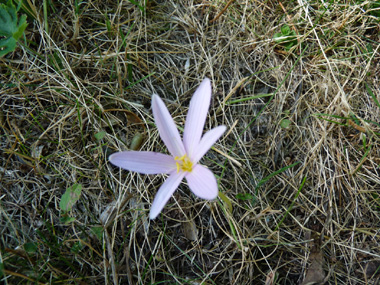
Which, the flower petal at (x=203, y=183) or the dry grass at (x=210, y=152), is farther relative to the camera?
the dry grass at (x=210, y=152)

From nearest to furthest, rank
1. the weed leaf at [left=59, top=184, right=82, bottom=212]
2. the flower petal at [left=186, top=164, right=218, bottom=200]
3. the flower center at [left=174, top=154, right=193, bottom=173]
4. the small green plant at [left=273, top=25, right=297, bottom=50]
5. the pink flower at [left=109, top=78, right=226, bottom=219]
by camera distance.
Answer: the flower petal at [left=186, top=164, right=218, bottom=200]
the pink flower at [left=109, top=78, right=226, bottom=219]
the flower center at [left=174, top=154, right=193, bottom=173]
the weed leaf at [left=59, top=184, right=82, bottom=212]
the small green plant at [left=273, top=25, right=297, bottom=50]

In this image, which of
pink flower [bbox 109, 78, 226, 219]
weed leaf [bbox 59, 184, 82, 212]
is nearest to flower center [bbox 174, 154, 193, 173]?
pink flower [bbox 109, 78, 226, 219]

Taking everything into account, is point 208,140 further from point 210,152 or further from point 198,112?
point 210,152

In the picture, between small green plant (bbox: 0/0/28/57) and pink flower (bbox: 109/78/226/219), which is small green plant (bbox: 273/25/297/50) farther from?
small green plant (bbox: 0/0/28/57)

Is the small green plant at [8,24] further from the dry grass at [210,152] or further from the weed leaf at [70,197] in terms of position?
the weed leaf at [70,197]

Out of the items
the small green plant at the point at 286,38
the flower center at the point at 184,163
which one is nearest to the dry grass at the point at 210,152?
the small green plant at the point at 286,38
